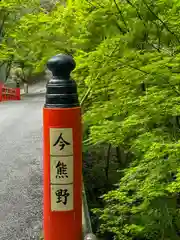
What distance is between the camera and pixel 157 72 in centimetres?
429

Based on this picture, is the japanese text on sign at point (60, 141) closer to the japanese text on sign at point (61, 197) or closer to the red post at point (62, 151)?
the red post at point (62, 151)

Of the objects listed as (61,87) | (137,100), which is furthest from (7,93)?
(61,87)

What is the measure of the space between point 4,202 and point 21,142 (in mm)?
4586

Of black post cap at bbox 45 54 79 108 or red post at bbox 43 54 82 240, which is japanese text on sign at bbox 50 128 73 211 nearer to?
red post at bbox 43 54 82 240

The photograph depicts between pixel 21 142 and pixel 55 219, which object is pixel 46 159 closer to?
pixel 55 219

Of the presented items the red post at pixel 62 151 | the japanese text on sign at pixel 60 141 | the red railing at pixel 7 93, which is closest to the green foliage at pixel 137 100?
the red post at pixel 62 151

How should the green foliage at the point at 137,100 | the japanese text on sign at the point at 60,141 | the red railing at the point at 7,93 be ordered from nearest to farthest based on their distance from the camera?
the japanese text on sign at the point at 60,141 → the green foliage at the point at 137,100 → the red railing at the point at 7,93

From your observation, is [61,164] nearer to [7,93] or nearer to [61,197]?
[61,197]

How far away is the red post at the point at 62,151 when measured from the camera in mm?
2770

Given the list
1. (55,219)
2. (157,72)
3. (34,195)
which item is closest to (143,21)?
(157,72)

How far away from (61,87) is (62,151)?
40 cm

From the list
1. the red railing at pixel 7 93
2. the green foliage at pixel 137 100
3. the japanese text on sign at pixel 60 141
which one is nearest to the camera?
the japanese text on sign at pixel 60 141

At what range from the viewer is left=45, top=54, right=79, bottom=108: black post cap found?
9.10ft

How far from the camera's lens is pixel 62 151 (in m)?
2.78
